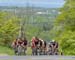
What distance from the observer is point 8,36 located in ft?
7.83

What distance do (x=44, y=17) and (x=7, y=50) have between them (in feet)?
1.77

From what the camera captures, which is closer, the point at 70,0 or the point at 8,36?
the point at 8,36

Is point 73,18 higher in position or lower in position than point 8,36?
higher

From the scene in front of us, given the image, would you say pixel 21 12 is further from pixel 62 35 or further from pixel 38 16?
pixel 62 35

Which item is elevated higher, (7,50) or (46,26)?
(46,26)

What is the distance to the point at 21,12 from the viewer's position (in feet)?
8.02

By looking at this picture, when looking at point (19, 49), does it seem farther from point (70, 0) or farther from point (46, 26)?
point (70, 0)

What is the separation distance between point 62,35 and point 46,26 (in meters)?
0.23
